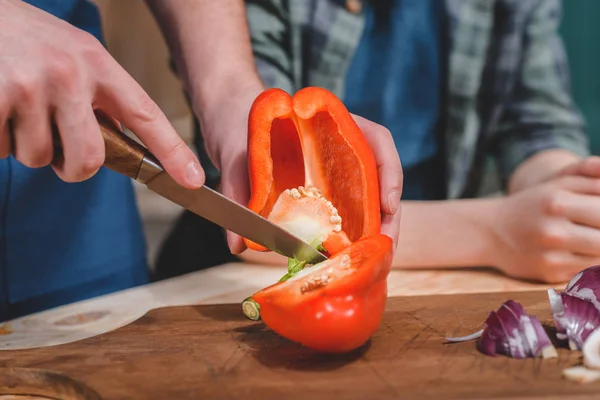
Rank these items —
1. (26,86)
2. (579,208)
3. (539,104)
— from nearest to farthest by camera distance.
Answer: (26,86)
(579,208)
(539,104)

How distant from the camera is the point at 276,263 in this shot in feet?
5.01

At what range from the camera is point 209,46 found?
1.34m

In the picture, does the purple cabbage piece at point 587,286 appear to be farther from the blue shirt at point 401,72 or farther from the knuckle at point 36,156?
the blue shirt at point 401,72

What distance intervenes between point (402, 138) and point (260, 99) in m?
0.94

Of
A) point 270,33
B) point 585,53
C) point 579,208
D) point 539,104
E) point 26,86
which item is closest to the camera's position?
point 26,86

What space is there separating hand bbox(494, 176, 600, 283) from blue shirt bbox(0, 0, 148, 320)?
836 millimetres

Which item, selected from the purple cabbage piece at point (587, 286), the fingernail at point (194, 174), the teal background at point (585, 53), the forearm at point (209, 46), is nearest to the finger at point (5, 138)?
the fingernail at point (194, 174)

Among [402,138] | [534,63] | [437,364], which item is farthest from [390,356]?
[534,63]

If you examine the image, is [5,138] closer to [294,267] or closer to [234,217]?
[234,217]

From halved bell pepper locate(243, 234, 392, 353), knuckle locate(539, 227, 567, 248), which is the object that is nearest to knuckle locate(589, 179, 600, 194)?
knuckle locate(539, 227, 567, 248)

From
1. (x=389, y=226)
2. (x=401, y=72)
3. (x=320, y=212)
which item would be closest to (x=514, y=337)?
(x=389, y=226)

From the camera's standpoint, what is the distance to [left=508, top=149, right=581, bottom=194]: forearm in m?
1.79

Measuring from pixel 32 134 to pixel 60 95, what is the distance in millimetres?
60

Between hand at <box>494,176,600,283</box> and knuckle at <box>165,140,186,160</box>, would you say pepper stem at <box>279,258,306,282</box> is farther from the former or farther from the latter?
hand at <box>494,176,600,283</box>
